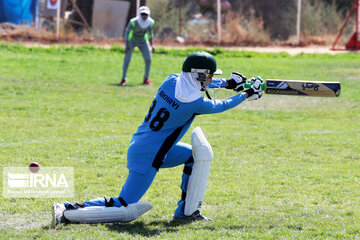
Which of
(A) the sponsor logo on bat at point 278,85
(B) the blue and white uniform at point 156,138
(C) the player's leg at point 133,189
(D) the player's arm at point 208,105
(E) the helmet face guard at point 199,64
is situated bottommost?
(C) the player's leg at point 133,189

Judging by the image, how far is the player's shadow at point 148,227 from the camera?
6017 mm

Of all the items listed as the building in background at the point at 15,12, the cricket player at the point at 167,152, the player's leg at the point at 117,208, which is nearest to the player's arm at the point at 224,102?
the cricket player at the point at 167,152

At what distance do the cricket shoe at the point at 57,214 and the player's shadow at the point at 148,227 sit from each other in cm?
47

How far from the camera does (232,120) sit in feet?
43.0

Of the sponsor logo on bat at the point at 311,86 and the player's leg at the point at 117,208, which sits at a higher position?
the sponsor logo on bat at the point at 311,86

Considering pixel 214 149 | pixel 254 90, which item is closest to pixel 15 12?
pixel 214 149

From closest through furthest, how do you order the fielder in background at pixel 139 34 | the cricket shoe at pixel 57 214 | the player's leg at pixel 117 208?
the cricket shoe at pixel 57 214
the player's leg at pixel 117 208
the fielder in background at pixel 139 34

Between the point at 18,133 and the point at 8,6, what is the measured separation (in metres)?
16.9

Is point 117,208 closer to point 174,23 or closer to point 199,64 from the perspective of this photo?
point 199,64

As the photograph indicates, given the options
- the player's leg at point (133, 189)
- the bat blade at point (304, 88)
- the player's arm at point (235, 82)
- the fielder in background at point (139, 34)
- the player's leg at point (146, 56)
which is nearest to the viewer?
the player's leg at point (133, 189)

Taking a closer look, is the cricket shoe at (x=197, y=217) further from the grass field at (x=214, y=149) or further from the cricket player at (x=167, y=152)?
the grass field at (x=214, y=149)

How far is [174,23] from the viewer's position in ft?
103

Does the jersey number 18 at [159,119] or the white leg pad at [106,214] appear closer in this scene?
the white leg pad at [106,214]

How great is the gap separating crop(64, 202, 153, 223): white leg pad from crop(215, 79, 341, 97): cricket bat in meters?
2.24
